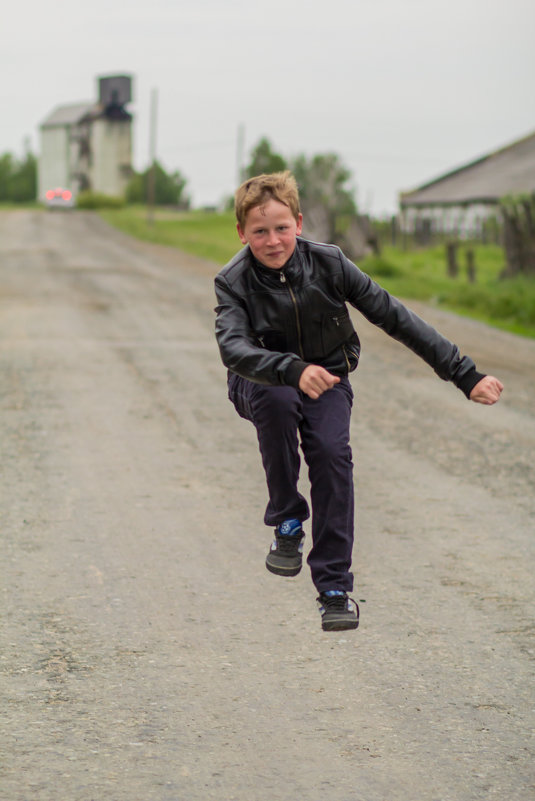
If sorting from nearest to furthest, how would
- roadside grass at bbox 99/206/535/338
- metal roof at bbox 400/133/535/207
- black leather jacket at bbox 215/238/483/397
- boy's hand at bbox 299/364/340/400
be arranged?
boy's hand at bbox 299/364/340/400, black leather jacket at bbox 215/238/483/397, roadside grass at bbox 99/206/535/338, metal roof at bbox 400/133/535/207

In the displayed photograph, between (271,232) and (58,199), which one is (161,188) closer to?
(58,199)

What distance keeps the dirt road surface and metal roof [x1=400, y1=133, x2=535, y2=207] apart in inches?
1514

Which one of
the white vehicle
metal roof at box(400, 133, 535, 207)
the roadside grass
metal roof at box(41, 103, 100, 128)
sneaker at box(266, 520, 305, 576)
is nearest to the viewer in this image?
sneaker at box(266, 520, 305, 576)

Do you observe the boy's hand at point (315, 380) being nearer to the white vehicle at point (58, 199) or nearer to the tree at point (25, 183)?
the white vehicle at point (58, 199)

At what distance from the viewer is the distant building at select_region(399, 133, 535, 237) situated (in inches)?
1871

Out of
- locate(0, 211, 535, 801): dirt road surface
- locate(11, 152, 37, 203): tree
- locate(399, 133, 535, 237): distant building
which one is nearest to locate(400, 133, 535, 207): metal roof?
locate(399, 133, 535, 237): distant building

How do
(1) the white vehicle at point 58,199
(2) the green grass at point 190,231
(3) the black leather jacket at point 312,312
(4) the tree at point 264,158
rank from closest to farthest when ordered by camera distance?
(3) the black leather jacket at point 312,312, (2) the green grass at point 190,231, (1) the white vehicle at point 58,199, (4) the tree at point 264,158

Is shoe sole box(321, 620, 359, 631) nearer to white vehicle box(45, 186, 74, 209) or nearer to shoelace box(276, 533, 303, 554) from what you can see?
shoelace box(276, 533, 303, 554)

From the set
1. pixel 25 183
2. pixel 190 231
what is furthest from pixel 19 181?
pixel 190 231

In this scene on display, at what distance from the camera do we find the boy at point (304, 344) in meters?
3.89

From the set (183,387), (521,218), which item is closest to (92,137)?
(521,218)

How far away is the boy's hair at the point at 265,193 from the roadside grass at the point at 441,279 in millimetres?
12467

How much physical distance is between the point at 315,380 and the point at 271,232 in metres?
0.67

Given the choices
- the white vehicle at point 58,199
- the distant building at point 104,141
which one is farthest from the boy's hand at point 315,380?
the distant building at point 104,141
